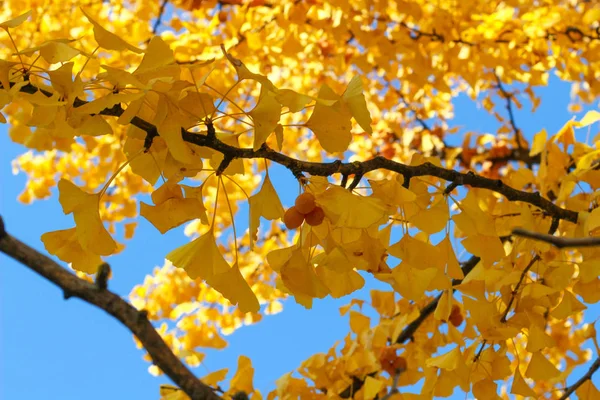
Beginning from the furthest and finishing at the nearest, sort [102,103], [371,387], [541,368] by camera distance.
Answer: [371,387]
[541,368]
[102,103]

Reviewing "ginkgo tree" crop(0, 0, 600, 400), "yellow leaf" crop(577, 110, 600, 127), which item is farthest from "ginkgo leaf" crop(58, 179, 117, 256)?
"yellow leaf" crop(577, 110, 600, 127)

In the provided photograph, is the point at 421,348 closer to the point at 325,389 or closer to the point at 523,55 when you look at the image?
the point at 325,389

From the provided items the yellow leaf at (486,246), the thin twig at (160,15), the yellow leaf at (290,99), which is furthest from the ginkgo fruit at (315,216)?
the thin twig at (160,15)

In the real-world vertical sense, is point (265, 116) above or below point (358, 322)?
below

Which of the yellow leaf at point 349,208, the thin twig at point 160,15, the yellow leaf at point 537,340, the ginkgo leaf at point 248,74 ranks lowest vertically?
the yellow leaf at point 537,340

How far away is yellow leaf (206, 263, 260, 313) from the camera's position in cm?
67

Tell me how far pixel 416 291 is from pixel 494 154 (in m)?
2.12

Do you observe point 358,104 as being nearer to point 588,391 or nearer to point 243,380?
point 588,391

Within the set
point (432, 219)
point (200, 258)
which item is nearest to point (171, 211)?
point (200, 258)

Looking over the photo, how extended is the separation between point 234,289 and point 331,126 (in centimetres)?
21

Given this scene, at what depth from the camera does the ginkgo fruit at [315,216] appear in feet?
2.01

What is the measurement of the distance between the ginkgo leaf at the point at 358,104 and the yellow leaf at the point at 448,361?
39cm

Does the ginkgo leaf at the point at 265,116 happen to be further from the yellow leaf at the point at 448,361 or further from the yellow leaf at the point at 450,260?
the yellow leaf at the point at 448,361

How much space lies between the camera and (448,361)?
0.83 meters
